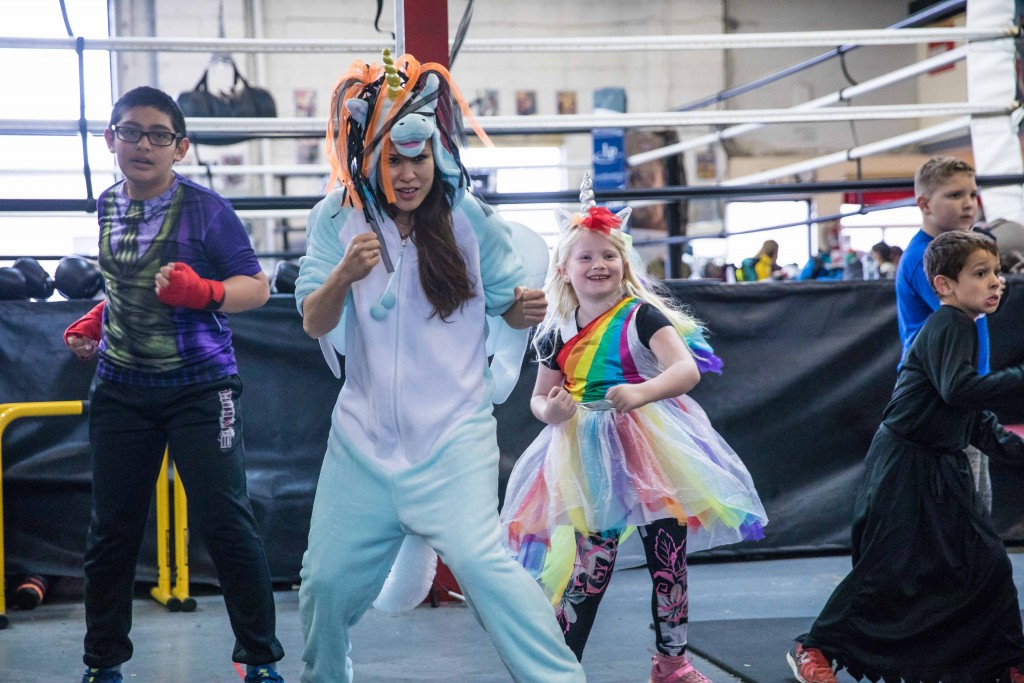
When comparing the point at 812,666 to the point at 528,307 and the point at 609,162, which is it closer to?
the point at 528,307

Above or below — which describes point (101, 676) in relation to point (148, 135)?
below

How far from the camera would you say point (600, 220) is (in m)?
2.72

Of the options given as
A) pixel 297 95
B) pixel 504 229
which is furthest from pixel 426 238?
pixel 297 95

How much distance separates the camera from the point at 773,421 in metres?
4.23

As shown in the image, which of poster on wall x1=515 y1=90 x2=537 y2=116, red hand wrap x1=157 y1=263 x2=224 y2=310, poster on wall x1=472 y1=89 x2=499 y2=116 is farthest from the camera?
poster on wall x1=515 y1=90 x2=537 y2=116

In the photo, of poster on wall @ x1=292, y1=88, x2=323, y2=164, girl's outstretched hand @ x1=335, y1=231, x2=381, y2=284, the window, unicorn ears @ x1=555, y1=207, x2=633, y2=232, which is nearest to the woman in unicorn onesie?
girl's outstretched hand @ x1=335, y1=231, x2=381, y2=284

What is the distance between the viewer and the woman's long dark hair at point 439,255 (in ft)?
6.84

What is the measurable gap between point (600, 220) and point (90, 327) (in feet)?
4.25

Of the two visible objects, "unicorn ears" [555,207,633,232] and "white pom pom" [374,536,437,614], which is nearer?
"white pom pom" [374,536,437,614]

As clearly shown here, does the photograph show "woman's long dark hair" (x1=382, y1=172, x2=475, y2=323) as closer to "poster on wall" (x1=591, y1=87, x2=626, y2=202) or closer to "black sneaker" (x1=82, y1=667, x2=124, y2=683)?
"black sneaker" (x1=82, y1=667, x2=124, y2=683)

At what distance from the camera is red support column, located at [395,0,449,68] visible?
11.7 ft

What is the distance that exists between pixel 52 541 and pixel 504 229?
2.38 meters

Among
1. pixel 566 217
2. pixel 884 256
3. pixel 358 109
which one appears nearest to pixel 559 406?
pixel 566 217

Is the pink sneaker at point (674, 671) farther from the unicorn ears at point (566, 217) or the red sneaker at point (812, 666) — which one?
the unicorn ears at point (566, 217)
